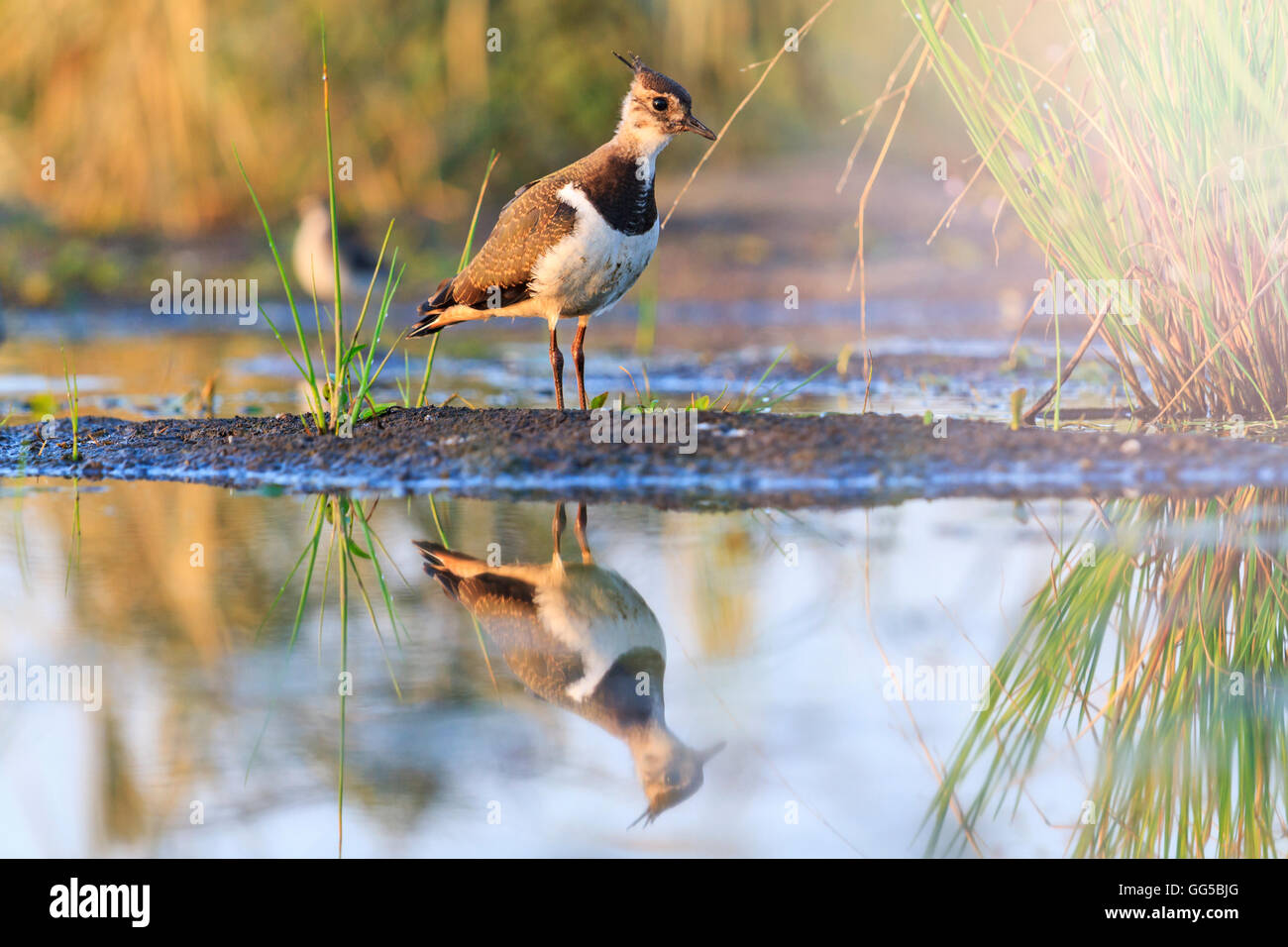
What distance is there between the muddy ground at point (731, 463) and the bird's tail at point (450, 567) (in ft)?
2.50

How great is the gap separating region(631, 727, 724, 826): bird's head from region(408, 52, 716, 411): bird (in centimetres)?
298

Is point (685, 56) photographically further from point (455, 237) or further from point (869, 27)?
point (869, 27)

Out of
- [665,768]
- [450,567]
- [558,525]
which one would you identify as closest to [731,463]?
[558,525]

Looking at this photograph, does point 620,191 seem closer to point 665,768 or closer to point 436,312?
point 436,312

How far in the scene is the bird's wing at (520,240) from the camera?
210 inches

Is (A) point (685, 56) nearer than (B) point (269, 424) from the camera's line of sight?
No

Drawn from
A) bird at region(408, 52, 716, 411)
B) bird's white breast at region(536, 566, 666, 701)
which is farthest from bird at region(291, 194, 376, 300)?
bird's white breast at region(536, 566, 666, 701)

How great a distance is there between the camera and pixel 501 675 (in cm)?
288

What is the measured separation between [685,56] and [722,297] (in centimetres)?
242

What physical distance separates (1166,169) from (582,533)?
256cm

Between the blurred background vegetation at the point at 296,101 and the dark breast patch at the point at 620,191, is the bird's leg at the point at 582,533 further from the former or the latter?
the blurred background vegetation at the point at 296,101

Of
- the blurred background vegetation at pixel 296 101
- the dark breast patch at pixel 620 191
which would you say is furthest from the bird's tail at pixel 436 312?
the blurred background vegetation at pixel 296 101

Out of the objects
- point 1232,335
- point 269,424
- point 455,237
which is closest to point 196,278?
point 455,237

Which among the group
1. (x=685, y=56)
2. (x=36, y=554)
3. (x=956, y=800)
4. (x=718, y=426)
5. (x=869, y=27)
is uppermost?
(x=869, y=27)
